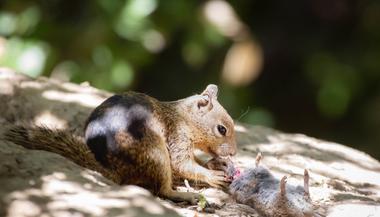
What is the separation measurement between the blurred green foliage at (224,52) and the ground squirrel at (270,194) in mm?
1763

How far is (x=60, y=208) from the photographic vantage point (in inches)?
124

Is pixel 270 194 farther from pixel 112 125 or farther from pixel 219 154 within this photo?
pixel 112 125

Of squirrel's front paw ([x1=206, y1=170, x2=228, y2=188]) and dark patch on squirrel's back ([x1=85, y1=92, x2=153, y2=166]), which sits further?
squirrel's front paw ([x1=206, y1=170, x2=228, y2=188])

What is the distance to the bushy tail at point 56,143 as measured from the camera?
3.78 metres

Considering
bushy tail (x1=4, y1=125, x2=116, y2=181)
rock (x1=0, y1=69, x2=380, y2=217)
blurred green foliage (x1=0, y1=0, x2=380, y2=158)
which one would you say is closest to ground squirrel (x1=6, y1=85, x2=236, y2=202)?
bushy tail (x1=4, y1=125, x2=116, y2=181)

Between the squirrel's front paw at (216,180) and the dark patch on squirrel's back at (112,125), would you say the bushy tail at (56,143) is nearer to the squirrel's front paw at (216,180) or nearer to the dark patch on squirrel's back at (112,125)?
the dark patch on squirrel's back at (112,125)

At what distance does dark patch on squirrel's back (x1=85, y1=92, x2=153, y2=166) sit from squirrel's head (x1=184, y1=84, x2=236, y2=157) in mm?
414

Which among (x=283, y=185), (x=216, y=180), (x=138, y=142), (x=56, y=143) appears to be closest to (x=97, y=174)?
(x=138, y=142)

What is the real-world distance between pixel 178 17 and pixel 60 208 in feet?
12.2

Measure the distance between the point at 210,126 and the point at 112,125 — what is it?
70cm

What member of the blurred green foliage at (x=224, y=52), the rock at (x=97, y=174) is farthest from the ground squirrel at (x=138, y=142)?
the blurred green foliage at (x=224, y=52)

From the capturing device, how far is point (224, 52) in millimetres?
7805

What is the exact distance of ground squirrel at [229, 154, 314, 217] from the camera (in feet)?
12.0

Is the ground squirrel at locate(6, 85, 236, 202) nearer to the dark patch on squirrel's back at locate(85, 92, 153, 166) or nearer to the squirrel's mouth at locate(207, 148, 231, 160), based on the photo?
the dark patch on squirrel's back at locate(85, 92, 153, 166)
